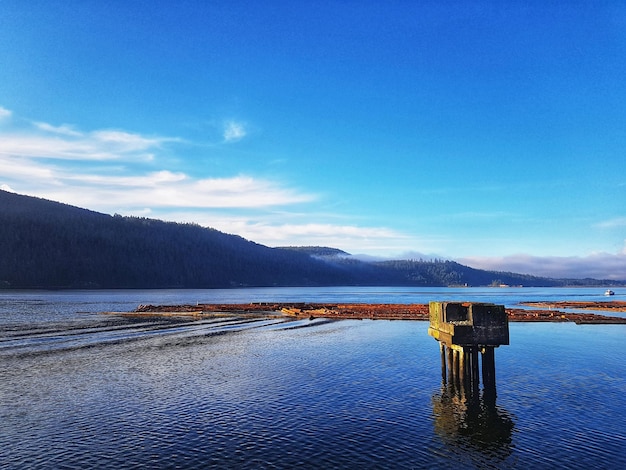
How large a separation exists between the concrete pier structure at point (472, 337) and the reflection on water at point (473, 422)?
2.20ft

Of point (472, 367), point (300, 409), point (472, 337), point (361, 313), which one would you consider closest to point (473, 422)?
point (472, 337)

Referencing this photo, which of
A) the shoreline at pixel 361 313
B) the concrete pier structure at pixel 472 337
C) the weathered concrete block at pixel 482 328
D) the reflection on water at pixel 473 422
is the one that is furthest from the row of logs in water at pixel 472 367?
the shoreline at pixel 361 313

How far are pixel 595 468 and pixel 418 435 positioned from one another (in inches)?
269

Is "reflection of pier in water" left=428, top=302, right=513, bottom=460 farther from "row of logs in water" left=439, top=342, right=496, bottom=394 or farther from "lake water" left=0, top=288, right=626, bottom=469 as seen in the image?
"lake water" left=0, top=288, right=626, bottom=469

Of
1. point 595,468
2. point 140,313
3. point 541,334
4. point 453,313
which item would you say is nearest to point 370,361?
point 453,313

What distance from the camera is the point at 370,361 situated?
40469mm

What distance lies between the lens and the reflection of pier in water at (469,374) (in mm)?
22062

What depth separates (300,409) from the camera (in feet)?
82.3

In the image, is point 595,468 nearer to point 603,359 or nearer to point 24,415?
point 24,415

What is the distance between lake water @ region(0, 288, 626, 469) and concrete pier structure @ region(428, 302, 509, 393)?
1.36 meters

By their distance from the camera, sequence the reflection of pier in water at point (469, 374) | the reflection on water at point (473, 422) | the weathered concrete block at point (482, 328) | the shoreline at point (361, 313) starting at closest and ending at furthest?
the reflection on water at point (473, 422) < the reflection of pier in water at point (469, 374) < the weathered concrete block at point (482, 328) < the shoreline at point (361, 313)

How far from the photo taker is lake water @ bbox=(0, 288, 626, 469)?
1852 centimetres

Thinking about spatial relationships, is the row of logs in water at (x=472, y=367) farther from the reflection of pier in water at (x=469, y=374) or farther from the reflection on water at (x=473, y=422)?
the reflection on water at (x=473, y=422)

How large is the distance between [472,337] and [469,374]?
269 cm
